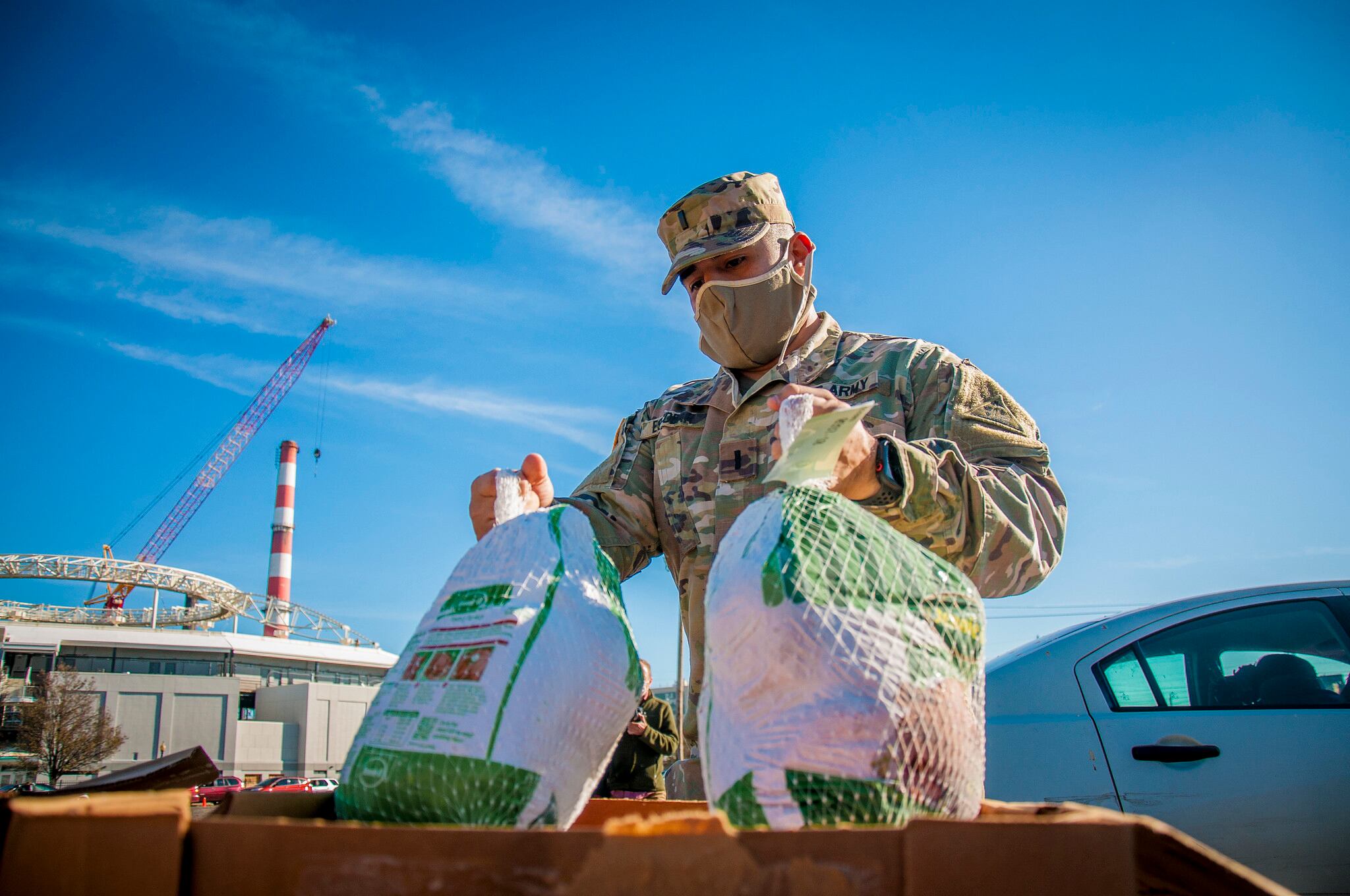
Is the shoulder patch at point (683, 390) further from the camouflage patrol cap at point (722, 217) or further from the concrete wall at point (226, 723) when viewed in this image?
the concrete wall at point (226, 723)

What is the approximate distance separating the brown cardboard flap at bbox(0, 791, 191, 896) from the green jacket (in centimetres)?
444

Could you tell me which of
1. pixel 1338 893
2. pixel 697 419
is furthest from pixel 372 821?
pixel 1338 893

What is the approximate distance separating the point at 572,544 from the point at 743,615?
1.28 feet

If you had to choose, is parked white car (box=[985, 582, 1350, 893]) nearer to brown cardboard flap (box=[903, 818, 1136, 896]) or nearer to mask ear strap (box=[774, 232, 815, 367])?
mask ear strap (box=[774, 232, 815, 367])

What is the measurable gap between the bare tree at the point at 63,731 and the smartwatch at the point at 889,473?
118ft

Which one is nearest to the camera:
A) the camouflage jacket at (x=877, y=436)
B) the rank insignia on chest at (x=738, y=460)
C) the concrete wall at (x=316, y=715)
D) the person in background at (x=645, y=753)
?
the camouflage jacket at (x=877, y=436)

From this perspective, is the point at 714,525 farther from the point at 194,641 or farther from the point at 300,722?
the point at 194,641

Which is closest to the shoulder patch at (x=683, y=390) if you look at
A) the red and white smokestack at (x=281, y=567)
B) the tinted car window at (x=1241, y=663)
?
the tinted car window at (x=1241, y=663)

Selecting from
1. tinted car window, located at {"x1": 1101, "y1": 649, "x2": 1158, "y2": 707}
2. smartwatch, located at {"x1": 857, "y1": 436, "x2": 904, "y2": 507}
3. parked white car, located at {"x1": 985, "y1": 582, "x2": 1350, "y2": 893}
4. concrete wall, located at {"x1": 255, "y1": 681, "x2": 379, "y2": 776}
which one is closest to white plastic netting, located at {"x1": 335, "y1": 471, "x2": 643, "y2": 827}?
smartwatch, located at {"x1": 857, "y1": 436, "x2": 904, "y2": 507}

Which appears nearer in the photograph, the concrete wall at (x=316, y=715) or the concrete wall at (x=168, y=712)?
the concrete wall at (x=168, y=712)

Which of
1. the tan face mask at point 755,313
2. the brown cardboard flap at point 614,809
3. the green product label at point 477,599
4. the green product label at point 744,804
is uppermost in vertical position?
the tan face mask at point 755,313

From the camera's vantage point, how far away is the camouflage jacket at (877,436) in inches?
59.1

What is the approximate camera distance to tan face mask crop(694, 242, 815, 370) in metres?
2.19

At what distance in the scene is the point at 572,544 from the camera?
1285 mm
